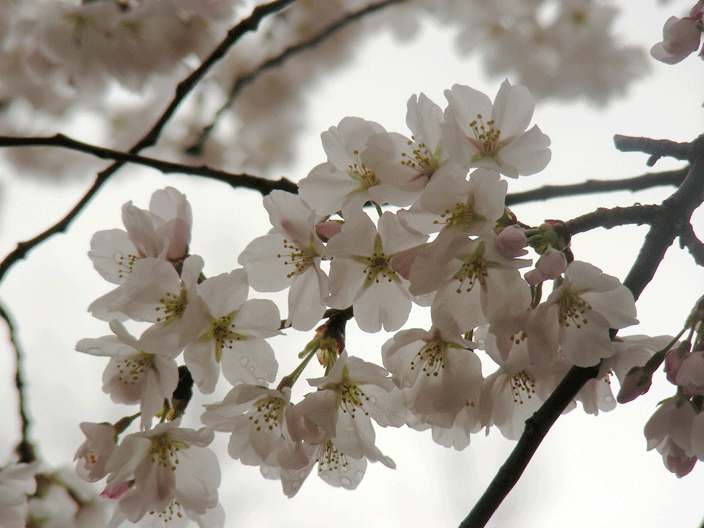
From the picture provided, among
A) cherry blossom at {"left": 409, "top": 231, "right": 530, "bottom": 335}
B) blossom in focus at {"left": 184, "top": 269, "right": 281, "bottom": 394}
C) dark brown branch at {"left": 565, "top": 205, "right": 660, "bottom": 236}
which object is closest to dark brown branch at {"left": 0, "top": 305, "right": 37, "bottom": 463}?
blossom in focus at {"left": 184, "top": 269, "right": 281, "bottom": 394}

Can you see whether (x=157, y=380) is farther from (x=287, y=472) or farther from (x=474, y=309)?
(x=474, y=309)

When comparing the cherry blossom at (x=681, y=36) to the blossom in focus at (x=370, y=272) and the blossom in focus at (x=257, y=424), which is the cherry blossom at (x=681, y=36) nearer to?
the blossom in focus at (x=370, y=272)

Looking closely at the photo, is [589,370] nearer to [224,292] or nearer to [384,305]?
[384,305]

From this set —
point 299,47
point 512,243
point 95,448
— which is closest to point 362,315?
point 512,243

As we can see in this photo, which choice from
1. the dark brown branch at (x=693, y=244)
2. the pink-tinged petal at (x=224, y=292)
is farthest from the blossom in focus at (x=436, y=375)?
the dark brown branch at (x=693, y=244)

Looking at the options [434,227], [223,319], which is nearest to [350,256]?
[434,227]

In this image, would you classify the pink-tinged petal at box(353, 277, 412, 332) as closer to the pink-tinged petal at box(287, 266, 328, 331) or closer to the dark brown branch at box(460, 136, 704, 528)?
the pink-tinged petal at box(287, 266, 328, 331)
